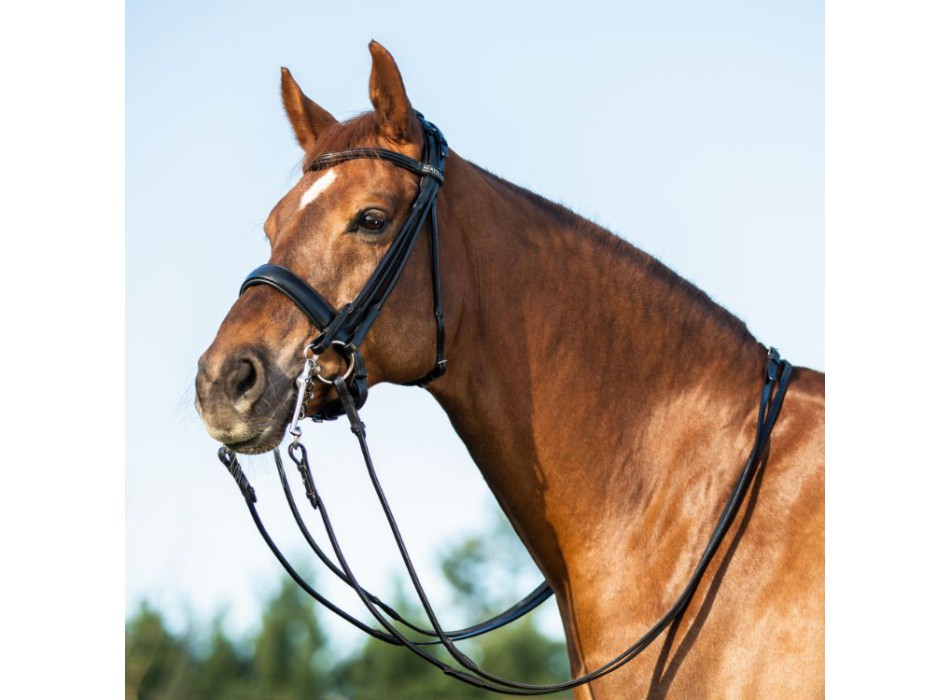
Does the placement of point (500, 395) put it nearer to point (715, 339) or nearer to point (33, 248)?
point (715, 339)

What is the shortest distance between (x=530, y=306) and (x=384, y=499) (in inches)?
40.8

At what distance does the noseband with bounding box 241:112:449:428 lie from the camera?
12.1 ft

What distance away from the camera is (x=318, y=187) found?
13.0 feet

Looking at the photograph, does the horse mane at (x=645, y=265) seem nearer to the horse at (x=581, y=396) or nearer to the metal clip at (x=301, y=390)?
the horse at (x=581, y=396)

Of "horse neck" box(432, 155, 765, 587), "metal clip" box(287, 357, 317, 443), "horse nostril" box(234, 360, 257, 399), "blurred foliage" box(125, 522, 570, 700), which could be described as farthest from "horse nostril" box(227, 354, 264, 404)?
"blurred foliage" box(125, 522, 570, 700)

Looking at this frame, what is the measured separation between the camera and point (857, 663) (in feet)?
8.61

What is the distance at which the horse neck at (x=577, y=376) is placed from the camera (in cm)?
394

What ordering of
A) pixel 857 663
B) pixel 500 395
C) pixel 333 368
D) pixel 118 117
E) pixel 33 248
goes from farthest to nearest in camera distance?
A: pixel 500 395
pixel 333 368
pixel 118 117
pixel 33 248
pixel 857 663

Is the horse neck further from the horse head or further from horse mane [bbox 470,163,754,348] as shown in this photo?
the horse head

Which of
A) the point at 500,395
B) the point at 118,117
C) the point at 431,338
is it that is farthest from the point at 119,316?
the point at 500,395

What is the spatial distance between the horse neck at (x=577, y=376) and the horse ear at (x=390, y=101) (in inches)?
12.2

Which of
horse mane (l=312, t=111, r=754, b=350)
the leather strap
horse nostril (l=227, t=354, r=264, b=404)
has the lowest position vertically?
horse nostril (l=227, t=354, r=264, b=404)

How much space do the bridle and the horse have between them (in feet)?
0.15

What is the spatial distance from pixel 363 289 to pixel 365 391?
41cm
